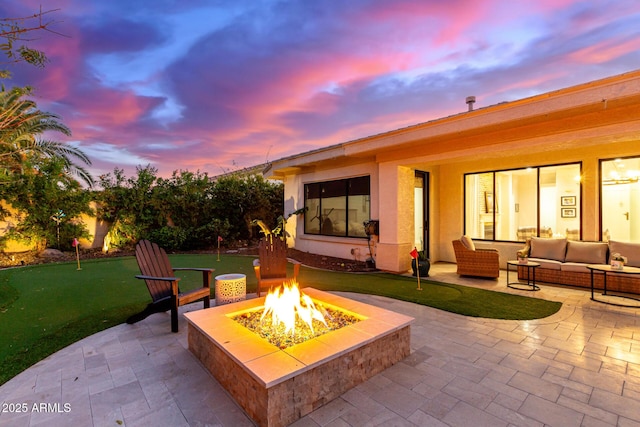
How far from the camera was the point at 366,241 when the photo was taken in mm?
7980

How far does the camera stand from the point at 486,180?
26.4ft

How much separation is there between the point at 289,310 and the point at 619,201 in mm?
7815

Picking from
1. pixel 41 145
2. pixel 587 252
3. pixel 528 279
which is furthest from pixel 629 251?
pixel 41 145

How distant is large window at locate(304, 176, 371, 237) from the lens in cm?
816

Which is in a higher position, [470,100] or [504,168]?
[470,100]

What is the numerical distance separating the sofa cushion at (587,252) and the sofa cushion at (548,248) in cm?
10

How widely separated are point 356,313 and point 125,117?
8.76 m

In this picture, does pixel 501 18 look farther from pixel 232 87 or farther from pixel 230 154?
pixel 230 154

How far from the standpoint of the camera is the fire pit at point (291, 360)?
6.23 feet

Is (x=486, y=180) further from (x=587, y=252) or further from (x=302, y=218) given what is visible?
(x=302, y=218)

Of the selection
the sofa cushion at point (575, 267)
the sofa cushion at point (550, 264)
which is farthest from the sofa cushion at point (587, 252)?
the sofa cushion at point (550, 264)

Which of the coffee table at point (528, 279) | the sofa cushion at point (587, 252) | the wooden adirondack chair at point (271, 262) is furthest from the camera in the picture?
the sofa cushion at point (587, 252)

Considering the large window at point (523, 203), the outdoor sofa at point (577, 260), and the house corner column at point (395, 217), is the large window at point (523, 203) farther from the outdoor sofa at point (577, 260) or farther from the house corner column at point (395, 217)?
the house corner column at point (395, 217)

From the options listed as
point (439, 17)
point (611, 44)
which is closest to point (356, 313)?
point (439, 17)
